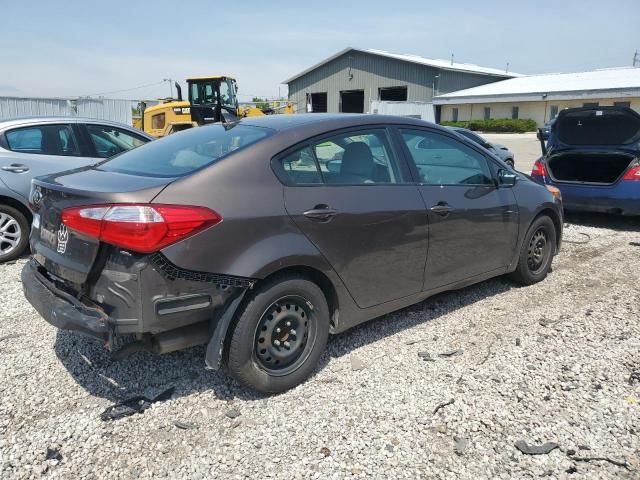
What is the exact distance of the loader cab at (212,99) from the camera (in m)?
17.2

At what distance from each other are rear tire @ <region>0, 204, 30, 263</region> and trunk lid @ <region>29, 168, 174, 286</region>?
9.73ft

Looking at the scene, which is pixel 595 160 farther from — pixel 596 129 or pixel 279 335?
pixel 279 335

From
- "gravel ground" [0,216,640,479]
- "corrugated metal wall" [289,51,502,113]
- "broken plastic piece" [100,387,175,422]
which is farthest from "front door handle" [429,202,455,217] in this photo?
"corrugated metal wall" [289,51,502,113]

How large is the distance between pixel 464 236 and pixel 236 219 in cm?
210

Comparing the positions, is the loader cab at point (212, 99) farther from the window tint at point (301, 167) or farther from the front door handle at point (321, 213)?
the front door handle at point (321, 213)

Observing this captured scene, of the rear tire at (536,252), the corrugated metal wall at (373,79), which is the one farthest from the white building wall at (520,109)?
the rear tire at (536,252)

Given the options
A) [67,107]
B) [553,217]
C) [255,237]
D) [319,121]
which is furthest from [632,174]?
[67,107]

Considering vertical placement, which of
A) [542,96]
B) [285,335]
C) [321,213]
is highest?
[542,96]

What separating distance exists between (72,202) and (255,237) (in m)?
1.04

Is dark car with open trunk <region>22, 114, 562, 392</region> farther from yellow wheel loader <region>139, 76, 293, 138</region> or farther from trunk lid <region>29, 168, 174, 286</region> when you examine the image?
yellow wheel loader <region>139, 76, 293, 138</region>

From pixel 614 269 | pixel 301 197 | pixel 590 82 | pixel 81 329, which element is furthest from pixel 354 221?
pixel 590 82

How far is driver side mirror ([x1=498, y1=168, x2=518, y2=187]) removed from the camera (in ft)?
15.0

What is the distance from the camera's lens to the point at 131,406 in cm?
312

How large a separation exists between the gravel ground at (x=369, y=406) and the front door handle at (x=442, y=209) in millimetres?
963
